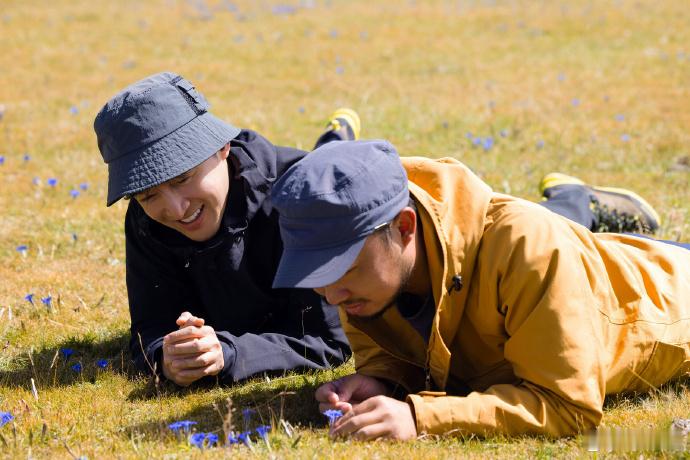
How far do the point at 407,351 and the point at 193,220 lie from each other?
1.21 m

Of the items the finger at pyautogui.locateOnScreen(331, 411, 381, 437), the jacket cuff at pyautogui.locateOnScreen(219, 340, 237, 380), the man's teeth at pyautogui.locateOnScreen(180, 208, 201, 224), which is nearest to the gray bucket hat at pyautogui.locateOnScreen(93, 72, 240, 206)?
the man's teeth at pyautogui.locateOnScreen(180, 208, 201, 224)

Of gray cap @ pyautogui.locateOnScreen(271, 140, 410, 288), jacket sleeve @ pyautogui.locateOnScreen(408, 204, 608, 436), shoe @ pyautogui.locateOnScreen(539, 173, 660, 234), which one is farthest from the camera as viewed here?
shoe @ pyautogui.locateOnScreen(539, 173, 660, 234)

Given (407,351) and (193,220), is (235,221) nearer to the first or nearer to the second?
(193,220)

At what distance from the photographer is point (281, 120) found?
36.1ft

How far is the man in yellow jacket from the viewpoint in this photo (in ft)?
10.6

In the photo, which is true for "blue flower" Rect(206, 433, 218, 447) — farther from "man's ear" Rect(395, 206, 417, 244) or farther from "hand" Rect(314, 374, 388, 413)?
"man's ear" Rect(395, 206, 417, 244)

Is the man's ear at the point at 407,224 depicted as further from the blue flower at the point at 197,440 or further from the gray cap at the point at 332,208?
the blue flower at the point at 197,440

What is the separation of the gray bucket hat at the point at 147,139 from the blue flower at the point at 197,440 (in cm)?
113

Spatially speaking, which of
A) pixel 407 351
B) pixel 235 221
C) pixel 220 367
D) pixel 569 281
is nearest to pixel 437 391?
pixel 407 351

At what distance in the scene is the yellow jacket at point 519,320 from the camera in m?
3.36

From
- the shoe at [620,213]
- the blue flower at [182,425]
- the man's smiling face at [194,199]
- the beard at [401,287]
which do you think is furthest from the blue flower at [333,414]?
the shoe at [620,213]

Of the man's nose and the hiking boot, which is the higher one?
the hiking boot

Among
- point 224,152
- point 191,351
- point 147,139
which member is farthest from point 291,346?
point 147,139

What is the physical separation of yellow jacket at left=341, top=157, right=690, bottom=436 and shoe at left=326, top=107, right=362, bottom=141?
10.3 ft
